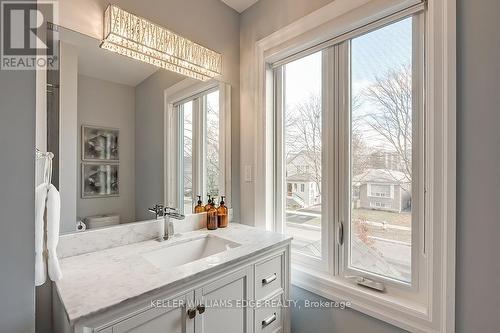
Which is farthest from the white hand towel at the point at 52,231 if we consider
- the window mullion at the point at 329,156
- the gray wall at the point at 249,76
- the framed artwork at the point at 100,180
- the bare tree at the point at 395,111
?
the bare tree at the point at 395,111

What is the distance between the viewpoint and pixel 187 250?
1.40 meters

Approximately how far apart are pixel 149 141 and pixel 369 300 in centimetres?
147

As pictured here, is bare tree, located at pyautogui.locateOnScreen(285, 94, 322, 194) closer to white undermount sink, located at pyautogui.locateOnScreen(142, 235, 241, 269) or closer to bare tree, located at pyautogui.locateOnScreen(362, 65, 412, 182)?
bare tree, located at pyautogui.locateOnScreen(362, 65, 412, 182)

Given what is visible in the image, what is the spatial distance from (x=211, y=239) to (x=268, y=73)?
3.96 ft

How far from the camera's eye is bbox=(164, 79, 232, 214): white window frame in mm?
1537

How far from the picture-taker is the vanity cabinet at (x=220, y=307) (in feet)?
2.59

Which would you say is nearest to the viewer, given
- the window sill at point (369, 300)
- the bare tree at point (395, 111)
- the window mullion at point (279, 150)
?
the window sill at point (369, 300)

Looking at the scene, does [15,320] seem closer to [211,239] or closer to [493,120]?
[211,239]

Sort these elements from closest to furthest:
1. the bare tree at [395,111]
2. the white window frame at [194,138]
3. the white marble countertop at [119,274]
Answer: the white marble countertop at [119,274] → the bare tree at [395,111] → the white window frame at [194,138]

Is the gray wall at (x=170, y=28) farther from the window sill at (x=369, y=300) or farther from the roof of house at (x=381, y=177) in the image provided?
the roof of house at (x=381, y=177)

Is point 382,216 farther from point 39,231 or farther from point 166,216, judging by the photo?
point 39,231

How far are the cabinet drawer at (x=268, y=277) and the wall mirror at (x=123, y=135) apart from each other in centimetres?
65

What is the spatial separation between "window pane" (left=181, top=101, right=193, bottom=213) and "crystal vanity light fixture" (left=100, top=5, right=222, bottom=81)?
0.79ft

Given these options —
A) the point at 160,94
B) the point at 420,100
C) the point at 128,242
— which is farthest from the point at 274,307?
the point at 160,94
